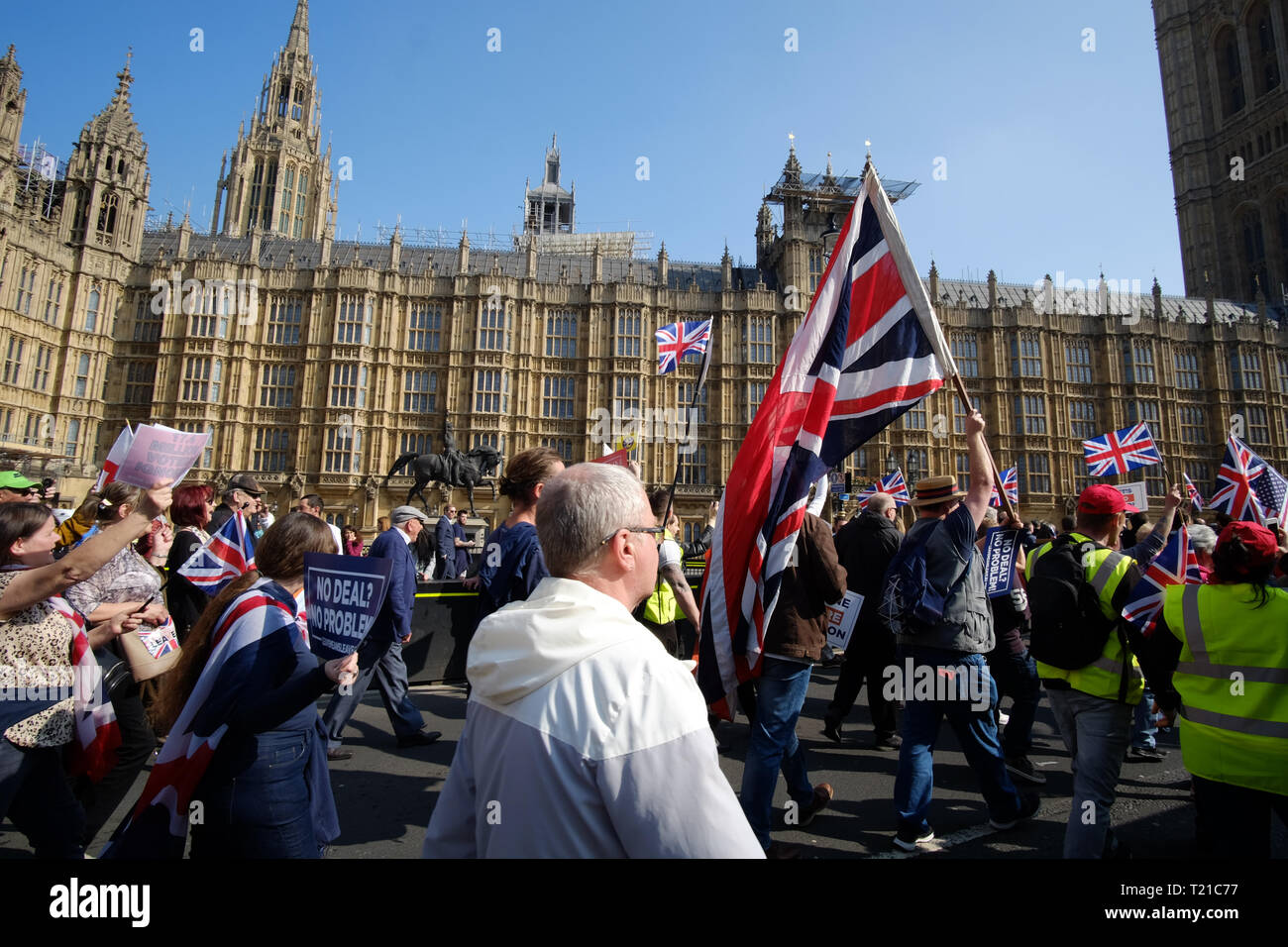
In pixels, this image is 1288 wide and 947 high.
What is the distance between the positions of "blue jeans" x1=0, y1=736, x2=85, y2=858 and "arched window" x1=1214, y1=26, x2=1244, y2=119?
73.3 metres

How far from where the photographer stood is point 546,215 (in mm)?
58656

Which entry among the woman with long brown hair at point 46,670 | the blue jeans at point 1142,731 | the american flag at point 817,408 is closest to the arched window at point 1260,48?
the blue jeans at point 1142,731

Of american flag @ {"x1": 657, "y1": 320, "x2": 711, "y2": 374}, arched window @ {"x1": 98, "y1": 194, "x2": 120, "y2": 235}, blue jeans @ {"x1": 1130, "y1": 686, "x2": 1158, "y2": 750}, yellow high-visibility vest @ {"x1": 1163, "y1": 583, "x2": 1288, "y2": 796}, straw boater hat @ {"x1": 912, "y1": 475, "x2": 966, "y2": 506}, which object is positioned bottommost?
blue jeans @ {"x1": 1130, "y1": 686, "x2": 1158, "y2": 750}

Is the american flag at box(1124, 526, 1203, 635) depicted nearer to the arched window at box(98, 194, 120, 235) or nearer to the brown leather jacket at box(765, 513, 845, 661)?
the brown leather jacket at box(765, 513, 845, 661)

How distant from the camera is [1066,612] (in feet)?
12.5

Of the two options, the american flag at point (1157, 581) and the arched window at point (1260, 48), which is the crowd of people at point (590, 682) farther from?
the arched window at point (1260, 48)

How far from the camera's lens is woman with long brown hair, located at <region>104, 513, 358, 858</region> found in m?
2.49

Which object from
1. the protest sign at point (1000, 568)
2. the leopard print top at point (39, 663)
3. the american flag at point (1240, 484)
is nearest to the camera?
the leopard print top at point (39, 663)

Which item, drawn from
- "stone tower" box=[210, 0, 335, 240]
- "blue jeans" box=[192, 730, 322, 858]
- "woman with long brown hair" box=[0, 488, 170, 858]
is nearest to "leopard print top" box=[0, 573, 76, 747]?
"woman with long brown hair" box=[0, 488, 170, 858]

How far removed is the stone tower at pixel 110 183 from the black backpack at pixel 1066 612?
44542 millimetres

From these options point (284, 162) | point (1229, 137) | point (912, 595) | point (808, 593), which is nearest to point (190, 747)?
point (808, 593)

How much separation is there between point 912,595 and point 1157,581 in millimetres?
1617

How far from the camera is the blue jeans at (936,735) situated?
13.5ft
